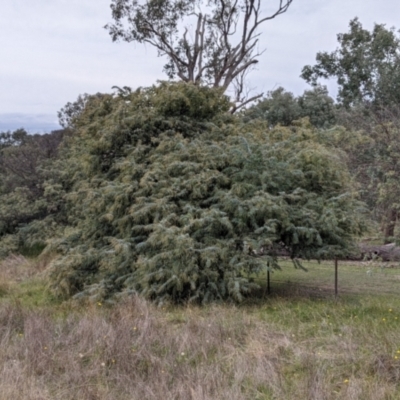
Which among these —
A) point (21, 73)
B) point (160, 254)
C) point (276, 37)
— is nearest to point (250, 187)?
point (160, 254)

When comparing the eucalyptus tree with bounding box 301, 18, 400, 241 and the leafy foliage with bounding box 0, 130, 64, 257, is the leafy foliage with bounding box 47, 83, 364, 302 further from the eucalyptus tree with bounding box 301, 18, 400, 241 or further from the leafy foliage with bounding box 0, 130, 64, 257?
the leafy foliage with bounding box 0, 130, 64, 257

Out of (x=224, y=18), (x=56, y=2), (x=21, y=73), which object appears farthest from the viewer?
(x=224, y=18)

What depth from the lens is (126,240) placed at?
830 cm

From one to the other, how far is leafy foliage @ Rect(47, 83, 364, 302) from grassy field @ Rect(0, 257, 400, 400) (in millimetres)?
766

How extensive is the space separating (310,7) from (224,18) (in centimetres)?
427

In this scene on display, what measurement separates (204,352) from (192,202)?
4.19 m

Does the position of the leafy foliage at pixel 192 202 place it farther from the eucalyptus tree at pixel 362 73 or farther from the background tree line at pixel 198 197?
the eucalyptus tree at pixel 362 73

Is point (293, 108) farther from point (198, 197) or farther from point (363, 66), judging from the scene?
point (198, 197)

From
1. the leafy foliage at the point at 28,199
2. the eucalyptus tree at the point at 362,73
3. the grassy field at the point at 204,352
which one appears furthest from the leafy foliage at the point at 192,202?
the leafy foliage at the point at 28,199

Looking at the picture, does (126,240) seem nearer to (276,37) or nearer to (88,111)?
(88,111)

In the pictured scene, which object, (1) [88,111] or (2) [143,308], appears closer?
(2) [143,308]

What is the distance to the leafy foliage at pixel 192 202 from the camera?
735cm

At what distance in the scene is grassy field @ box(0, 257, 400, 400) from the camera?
12.3 ft

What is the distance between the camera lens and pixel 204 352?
182 inches
